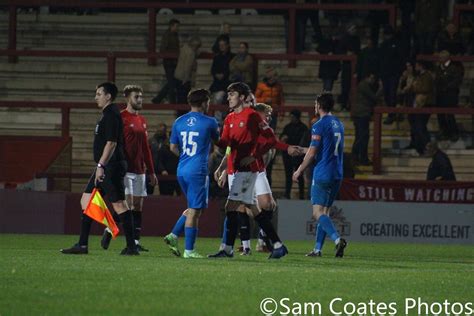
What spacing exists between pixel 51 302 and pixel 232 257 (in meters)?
6.38

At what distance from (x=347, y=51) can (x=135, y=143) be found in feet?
40.9

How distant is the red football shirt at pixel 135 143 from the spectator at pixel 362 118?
9.28 meters

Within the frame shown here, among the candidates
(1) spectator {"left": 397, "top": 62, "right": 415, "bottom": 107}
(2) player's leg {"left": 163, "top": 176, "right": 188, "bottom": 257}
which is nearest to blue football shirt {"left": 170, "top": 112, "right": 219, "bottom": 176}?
(2) player's leg {"left": 163, "top": 176, "right": 188, "bottom": 257}

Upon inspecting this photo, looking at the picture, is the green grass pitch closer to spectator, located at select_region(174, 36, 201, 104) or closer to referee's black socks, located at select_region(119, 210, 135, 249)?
referee's black socks, located at select_region(119, 210, 135, 249)

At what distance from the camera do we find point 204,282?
41.3ft

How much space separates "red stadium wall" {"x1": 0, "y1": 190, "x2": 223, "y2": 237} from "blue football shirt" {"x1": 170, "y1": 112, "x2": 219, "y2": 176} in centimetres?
892

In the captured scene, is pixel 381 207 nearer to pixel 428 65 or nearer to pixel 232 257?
pixel 428 65

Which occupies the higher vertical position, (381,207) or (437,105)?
(437,105)

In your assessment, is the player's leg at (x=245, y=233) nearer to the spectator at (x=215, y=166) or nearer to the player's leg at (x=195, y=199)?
the player's leg at (x=195, y=199)

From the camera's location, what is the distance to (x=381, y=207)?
25312 mm

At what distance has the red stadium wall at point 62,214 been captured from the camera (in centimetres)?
2552

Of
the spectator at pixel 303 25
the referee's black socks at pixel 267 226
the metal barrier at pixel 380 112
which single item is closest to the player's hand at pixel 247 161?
the referee's black socks at pixel 267 226

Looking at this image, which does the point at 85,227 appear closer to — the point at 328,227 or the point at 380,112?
the point at 328,227

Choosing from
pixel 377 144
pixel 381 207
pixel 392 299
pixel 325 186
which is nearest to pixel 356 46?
pixel 377 144
